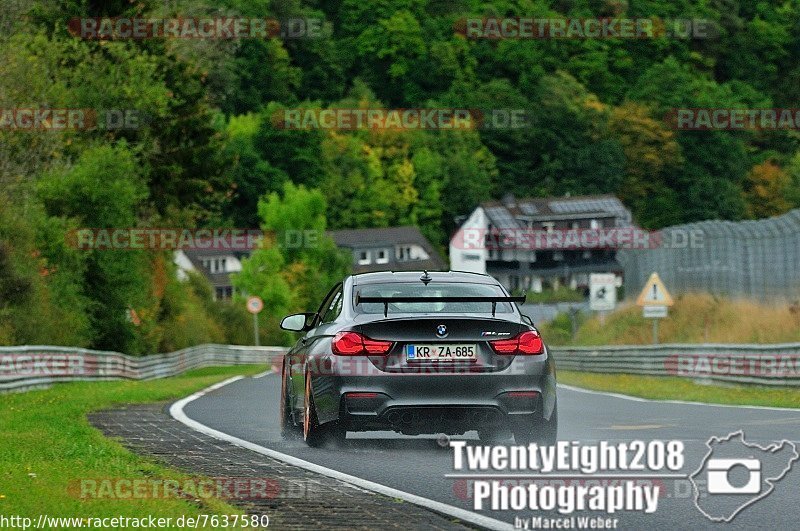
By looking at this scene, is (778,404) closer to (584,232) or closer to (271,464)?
(271,464)

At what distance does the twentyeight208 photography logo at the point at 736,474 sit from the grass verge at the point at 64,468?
2.75 metres

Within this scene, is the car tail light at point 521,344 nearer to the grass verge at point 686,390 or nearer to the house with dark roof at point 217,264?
the grass verge at point 686,390

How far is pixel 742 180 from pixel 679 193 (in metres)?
7.00

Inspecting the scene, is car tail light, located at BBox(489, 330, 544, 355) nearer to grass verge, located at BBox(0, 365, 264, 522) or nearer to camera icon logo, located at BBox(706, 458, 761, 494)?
camera icon logo, located at BBox(706, 458, 761, 494)

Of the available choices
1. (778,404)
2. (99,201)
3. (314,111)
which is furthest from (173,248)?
(314,111)

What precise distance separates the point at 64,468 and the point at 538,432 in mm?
3679

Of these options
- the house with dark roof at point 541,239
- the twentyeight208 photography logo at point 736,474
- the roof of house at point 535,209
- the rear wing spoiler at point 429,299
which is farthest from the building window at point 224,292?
the twentyeight208 photography logo at point 736,474

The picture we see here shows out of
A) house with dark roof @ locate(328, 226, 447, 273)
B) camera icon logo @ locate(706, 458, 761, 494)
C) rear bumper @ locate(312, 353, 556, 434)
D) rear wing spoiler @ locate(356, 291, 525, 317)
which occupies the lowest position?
camera icon logo @ locate(706, 458, 761, 494)

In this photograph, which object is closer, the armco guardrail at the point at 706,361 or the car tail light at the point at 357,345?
the car tail light at the point at 357,345

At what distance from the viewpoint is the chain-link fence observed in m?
35.9

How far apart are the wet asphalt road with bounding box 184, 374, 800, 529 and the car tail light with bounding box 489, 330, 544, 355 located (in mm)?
926

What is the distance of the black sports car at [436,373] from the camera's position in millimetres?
13477

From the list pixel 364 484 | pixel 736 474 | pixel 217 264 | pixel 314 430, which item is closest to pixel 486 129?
pixel 217 264

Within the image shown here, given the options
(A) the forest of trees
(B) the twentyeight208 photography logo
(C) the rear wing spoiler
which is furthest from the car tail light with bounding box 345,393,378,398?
(A) the forest of trees
